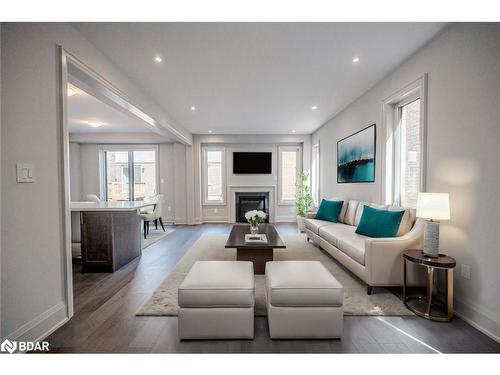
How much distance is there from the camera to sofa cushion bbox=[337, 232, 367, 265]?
2487 millimetres

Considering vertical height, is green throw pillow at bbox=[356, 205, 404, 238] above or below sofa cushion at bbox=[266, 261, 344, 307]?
above

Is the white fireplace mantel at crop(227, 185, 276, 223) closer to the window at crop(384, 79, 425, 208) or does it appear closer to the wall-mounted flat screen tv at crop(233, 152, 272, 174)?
the wall-mounted flat screen tv at crop(233, 152, 272, 174)

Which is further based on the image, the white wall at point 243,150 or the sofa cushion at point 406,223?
the white wall at point 243,150

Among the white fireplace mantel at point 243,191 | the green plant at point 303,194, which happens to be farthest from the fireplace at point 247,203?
the green plant at point 303,194

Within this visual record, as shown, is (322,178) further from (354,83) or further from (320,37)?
(320,37)

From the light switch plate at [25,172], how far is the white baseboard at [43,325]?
1035 millimetres

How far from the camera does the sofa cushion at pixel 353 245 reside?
2487mm

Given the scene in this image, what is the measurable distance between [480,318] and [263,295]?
5.90ft

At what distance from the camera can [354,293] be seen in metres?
2.38

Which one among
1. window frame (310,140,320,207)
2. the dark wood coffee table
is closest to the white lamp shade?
the dark wood coffee table

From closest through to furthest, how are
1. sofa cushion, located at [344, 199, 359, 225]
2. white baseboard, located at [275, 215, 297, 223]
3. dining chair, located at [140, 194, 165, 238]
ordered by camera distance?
sofa cushion, located at [344, 199, 359, 225], dining chair, located at [140, 194, 165, 238], white baseboard, located at [275, 215, 297, 223]

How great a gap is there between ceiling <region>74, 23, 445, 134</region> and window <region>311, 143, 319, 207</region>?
2183 mm

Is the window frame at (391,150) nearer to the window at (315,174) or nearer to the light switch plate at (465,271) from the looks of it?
the light switch plate at (465,271)
